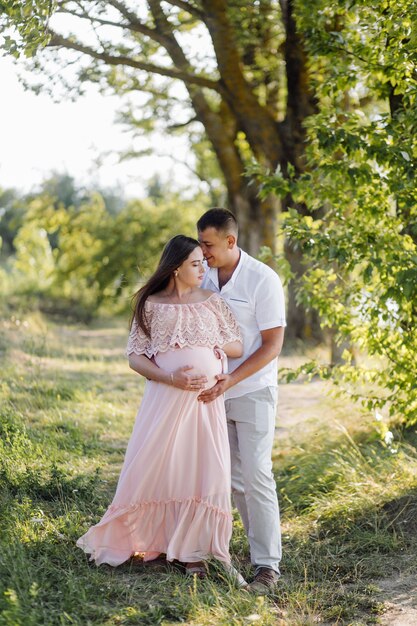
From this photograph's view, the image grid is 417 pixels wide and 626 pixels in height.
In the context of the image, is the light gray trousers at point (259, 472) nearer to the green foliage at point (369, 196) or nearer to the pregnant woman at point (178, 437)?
the pregnant woman at point (178, 437)

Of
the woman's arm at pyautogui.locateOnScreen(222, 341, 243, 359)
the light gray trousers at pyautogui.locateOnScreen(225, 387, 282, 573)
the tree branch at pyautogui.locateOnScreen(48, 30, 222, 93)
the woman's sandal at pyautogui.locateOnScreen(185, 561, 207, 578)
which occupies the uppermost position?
the tree branch at pyautogui.locateOnScreen(48, 30, 222, 93)

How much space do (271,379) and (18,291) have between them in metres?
18.7

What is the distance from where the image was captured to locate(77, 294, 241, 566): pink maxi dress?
14.9ft

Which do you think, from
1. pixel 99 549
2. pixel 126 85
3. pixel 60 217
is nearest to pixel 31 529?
pixel 99 549

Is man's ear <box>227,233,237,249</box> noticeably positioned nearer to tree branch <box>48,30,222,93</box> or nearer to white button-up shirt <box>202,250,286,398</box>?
white button-up shirt <box>202,250,286,398</box>

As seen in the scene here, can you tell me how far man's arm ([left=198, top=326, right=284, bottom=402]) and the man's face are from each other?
1.58ft

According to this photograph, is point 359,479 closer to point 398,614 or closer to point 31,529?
point 398,614

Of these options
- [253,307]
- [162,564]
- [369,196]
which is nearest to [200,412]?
[253,307]

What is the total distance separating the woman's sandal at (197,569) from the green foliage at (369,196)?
2042mm

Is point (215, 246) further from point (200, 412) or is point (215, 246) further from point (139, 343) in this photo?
point (200, 412)

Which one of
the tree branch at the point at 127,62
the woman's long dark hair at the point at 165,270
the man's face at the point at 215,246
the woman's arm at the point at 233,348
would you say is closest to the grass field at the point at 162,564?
the woman's arm at the point at 233,348

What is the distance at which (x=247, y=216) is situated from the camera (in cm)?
1534

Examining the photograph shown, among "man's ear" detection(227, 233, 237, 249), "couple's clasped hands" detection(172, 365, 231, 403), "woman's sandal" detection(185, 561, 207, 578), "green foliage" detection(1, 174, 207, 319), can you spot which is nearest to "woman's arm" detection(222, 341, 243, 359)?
"couple's clasped hands" detection(172, 365, 231, 403)

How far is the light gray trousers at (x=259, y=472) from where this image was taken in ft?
15.1
